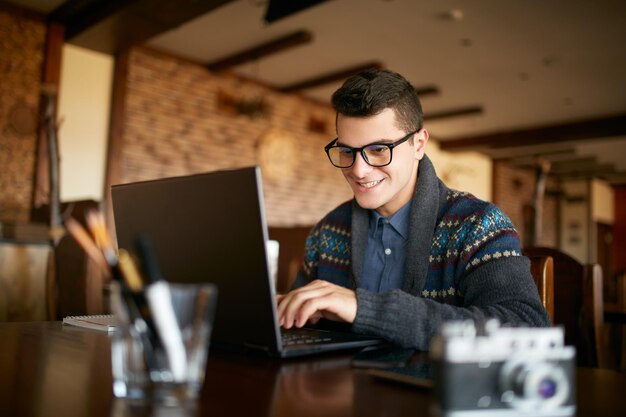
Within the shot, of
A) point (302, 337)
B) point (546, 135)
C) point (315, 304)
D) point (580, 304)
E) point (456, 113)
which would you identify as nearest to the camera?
point (315, 304)

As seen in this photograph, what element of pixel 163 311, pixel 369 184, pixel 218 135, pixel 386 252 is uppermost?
pixel 218 135

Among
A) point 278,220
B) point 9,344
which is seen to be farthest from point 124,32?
point 9,344

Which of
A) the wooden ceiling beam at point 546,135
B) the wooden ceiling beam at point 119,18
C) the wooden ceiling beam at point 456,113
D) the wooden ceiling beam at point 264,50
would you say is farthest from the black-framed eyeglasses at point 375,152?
the wooden ceiling beam at point 546,135

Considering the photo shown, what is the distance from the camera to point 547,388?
1.79 feet

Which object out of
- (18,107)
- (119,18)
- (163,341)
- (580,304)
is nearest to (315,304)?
(163,341)

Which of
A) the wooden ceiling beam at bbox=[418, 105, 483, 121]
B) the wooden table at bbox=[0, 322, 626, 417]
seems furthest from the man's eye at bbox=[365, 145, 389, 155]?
the wooden ceiling beam at bbox=[418, 105, 483, 121]

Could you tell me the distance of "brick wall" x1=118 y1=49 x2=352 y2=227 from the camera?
5.68 meters

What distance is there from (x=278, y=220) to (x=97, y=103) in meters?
2.47

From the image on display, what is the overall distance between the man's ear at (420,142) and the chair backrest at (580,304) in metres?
0.56

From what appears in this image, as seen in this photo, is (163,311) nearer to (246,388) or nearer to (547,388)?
(246,388)

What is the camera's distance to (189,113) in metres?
6.09

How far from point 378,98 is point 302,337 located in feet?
2.11

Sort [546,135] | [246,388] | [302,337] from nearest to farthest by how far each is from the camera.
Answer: [246,388]
[302,337]
[546,135]

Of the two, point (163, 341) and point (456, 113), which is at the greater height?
point (456, 113)
